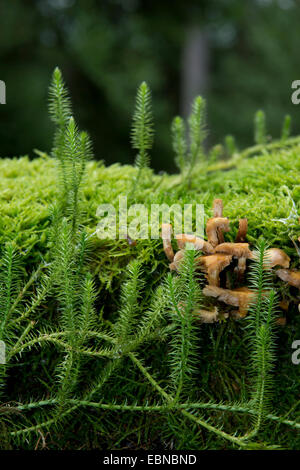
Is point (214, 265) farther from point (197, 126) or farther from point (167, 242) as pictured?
point (197, 126)

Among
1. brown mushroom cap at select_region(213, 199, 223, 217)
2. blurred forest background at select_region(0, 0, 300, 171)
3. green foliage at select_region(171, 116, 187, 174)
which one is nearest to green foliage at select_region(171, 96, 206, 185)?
green foliage at select_region(171, 116, 187, 174)

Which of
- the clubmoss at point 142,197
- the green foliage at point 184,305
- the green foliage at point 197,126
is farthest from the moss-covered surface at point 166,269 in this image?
the green foliage at point 197,126

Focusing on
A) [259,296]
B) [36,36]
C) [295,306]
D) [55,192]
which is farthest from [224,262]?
[36,36]

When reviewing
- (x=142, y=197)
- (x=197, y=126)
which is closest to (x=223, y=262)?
(x=142, y=197)

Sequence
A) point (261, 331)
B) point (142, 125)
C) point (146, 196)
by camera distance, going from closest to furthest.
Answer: point (261, 331)
point (142, 125)
point (146, 196)
